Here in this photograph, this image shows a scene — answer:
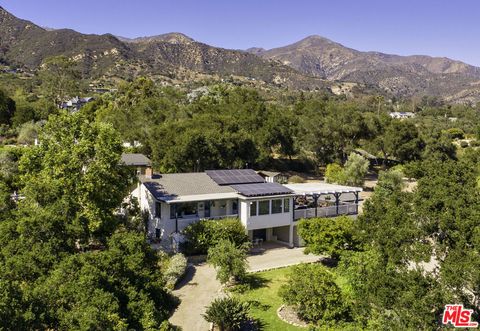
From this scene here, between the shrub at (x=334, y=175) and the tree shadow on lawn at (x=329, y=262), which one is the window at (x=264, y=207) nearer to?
the tree shadow on lawn at (x=329, y=262)

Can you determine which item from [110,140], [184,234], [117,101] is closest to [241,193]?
[184,234]

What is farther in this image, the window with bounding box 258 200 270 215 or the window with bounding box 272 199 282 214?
the window with bounding box 272 199 282 214

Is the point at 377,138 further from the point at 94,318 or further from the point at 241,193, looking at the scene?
the point at 94,318

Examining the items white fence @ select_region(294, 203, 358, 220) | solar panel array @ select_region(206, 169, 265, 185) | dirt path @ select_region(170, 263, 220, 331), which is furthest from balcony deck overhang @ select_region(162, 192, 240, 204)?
white fence @ select_region(294, 203, 358, 220)

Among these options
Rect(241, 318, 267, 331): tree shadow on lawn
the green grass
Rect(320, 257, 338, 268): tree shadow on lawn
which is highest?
Rect(241, 318, 267, 331): tree shadow on lawn

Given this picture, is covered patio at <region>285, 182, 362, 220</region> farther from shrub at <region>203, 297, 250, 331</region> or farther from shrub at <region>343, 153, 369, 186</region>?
shrub at <region>343, 153, 369, 186</region>

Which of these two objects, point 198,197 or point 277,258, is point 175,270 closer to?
point 198,197

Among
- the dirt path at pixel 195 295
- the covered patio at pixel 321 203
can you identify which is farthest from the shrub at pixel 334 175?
the dirt path at pixel 195 295
